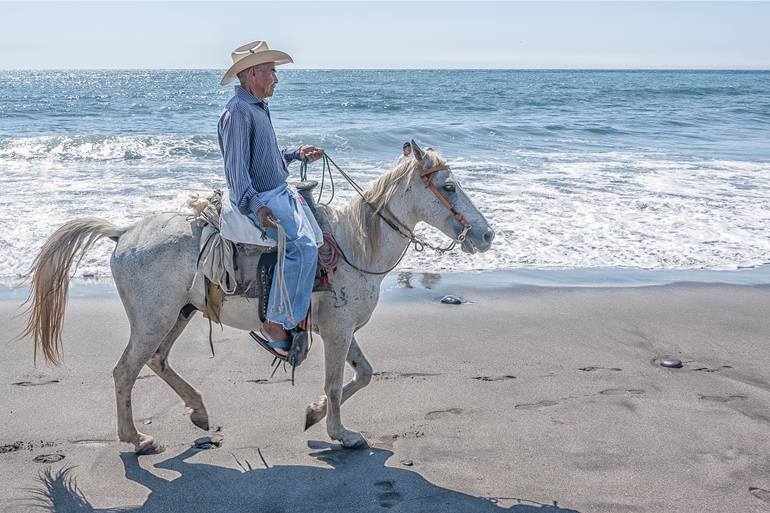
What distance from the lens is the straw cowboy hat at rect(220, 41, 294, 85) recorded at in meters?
4.11

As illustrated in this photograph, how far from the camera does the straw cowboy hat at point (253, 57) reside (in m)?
4.11

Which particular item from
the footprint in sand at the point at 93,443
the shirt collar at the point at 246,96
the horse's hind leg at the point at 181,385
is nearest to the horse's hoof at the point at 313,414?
the horse's hind leg at the point at 181,385

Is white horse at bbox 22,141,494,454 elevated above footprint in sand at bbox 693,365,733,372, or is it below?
above

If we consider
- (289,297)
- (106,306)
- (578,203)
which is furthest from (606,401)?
(578,203)

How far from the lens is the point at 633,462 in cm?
444

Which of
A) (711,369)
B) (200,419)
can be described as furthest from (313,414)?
(711,369)

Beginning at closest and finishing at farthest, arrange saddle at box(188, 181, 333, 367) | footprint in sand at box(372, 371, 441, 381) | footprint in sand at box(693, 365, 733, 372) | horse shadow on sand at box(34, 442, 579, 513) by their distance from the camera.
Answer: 1. horse shadow on sand at box(34, 442, 579, 513)
2. saddle at box(188, 181, 333, 367)
3. footprint in sand at box(372, 371, 441, 381)
4. footprint in sand at box(693, 365, 733, 372)

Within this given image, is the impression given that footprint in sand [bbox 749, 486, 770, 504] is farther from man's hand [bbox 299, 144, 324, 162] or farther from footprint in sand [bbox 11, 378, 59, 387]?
footprint in sand [bbox 11, 378, 59, 387]

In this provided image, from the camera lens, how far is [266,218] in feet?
13.5

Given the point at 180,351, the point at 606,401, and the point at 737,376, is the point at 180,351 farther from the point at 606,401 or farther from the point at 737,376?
the point at 737,376

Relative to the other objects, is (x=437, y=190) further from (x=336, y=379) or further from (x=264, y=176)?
(x=336, y=379)

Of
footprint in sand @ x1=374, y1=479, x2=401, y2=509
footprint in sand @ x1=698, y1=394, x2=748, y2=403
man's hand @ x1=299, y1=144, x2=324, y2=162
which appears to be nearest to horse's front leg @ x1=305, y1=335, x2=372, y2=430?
footprint in sand @ x1=374, y1=479, x2=401, y2=509

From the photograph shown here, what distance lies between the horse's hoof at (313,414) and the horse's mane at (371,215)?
40.8 inches

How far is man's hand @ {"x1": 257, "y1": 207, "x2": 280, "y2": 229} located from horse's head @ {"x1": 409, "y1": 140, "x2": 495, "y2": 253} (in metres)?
0.97
